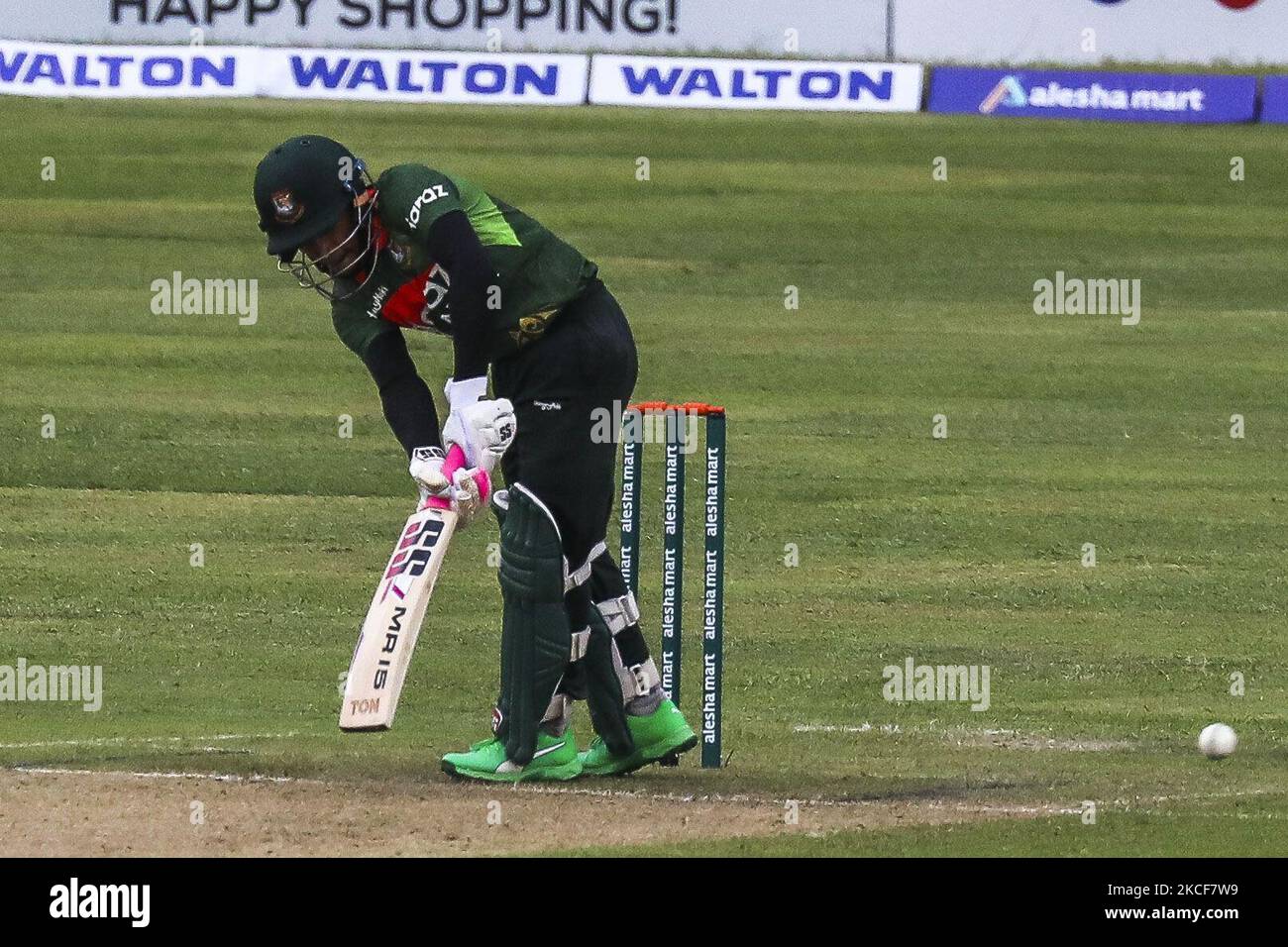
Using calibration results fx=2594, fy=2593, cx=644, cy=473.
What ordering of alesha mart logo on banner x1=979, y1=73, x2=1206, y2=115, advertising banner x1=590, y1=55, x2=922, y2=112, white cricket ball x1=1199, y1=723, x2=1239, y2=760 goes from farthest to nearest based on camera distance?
advertising banner x1=590, y1=55, x2=922, y2=112, alesha mart logo on banner x1=979, y1=73, x2=1206, y2=115, white cricket ball x1=1199, y1=723, x2=1239, y2=760

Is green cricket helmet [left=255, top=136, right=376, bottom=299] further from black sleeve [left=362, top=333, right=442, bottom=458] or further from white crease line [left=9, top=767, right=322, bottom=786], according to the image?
white crease line [left=9, top=767, right=322, bottom=786]

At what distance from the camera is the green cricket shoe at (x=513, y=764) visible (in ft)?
28.1

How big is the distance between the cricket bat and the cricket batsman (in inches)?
3.6

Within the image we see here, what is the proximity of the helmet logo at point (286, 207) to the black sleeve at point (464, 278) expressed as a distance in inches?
16.4

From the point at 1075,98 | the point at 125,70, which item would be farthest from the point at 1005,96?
the point at 125,70

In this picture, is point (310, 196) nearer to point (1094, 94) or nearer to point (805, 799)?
point (805, 799)

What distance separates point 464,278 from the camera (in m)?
7.96

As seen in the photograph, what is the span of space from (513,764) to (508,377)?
1.28 metres

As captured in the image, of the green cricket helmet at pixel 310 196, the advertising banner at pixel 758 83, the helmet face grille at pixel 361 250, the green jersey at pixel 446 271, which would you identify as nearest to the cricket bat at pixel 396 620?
the green jersey at pixel 446 271

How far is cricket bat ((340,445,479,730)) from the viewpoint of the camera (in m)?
8.14

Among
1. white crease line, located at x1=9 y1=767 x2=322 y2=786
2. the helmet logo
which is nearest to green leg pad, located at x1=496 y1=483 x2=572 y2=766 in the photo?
white crease line, located at x1=9 y1=767 x2=322 y2=786

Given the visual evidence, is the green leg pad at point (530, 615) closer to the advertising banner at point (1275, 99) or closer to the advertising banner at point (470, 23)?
the advertising banner at point (470, 23)

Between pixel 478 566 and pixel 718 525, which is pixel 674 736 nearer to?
pixel 718 525


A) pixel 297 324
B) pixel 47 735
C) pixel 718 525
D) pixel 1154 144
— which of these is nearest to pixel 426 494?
pixel 718 525
